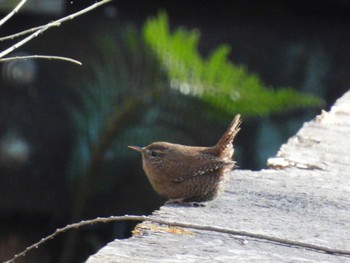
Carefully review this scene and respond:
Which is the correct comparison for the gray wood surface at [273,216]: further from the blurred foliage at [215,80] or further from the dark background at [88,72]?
the dark background at [88,72]

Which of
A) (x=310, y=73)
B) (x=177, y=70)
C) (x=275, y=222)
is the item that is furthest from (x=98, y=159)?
(x=275, y=222)

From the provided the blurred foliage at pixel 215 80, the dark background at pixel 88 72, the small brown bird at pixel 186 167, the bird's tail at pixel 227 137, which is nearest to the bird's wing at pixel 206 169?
the small brown bird at pixel 186 167

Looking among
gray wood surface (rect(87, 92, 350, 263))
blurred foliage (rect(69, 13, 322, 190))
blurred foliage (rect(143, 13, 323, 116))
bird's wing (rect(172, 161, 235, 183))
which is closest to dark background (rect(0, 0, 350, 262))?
blurred foliage (rect(69, 13, 322, 190))

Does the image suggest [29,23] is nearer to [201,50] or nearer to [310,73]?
[201,50]

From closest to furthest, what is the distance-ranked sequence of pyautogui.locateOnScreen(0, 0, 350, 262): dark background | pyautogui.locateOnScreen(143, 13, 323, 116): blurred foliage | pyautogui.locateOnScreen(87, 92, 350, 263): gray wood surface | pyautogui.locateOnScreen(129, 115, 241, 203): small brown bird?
pyautogui.locateOnScreen(87, 92, 350, 263): gray wood surface → pyautogui.locateOnScreen(129, 115, 241, 203): small brown bird → pyautogui.locateOnScreen(143, 13, 323, 116): blurred foliage → pyautogui.locateOnScreen(0, 0, 350, 262): dark background

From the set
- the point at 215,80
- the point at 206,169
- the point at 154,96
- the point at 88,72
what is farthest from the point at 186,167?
the point at 88,72

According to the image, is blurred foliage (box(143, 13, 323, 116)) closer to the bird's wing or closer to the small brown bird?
the small brown bird

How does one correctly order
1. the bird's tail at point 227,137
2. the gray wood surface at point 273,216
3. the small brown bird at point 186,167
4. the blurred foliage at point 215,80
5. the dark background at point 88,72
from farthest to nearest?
the dark background at point 88,72
the blurred foliage at point 215,80
the bird's tail at point 227,137
the small brown bird at point 186,167
the gray wood surface at point 273,216
